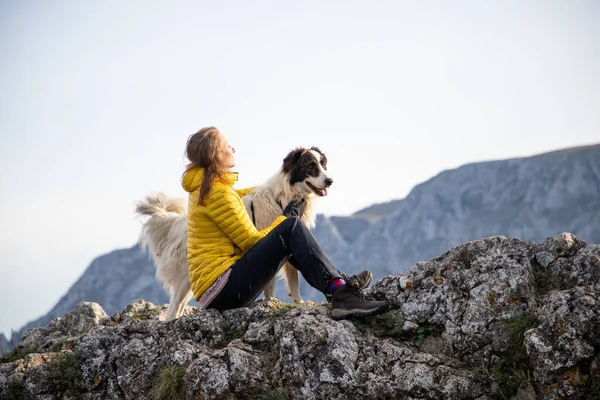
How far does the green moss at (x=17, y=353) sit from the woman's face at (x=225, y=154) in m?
3.99

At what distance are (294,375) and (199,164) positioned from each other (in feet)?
9.07

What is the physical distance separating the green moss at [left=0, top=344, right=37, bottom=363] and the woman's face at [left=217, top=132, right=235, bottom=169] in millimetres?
3994

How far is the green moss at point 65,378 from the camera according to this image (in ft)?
23.9

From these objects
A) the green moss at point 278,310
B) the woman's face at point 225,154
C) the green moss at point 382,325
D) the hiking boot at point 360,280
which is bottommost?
the green moss at point 382,325

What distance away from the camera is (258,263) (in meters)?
7.31

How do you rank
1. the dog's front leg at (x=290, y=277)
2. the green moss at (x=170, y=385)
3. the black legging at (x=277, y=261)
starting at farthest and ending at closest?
the dog's front leg at (x=290, y=277) → the black legging at (x=277, y=261) → the green moss at (x=170, y=385)

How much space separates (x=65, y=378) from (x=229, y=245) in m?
2.43

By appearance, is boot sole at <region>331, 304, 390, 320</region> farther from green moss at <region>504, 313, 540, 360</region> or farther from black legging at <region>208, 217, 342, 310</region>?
green moss at <region>504, 313, 540, 360</region>

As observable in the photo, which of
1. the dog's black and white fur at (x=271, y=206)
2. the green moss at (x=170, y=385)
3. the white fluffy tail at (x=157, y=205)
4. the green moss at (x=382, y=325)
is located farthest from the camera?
the white fluffy tail at (x=157, y=205)

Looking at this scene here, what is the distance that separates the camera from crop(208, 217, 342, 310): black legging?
7160mm

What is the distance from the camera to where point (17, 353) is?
351 inches

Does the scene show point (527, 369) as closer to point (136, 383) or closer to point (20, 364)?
point (136, 383)

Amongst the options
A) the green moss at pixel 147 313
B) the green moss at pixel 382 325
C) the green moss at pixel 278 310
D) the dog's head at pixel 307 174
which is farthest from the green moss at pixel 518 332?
A: the green moss at pixel 147 313

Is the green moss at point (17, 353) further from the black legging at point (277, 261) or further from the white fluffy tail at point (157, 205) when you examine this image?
the black legging at point (277, 261)
